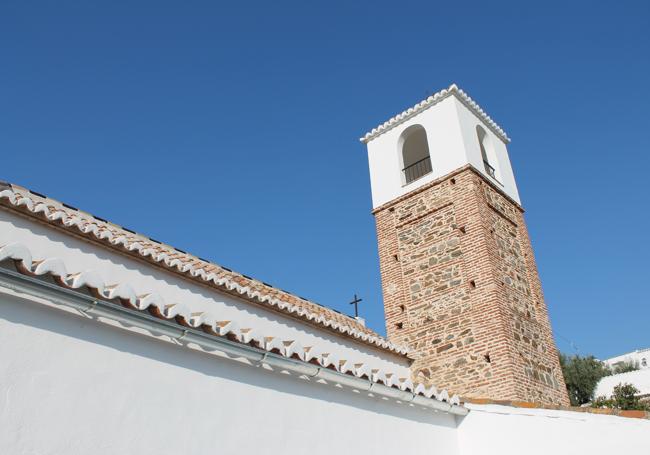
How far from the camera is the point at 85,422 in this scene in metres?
3.41

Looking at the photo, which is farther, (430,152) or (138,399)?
→ (430,152)

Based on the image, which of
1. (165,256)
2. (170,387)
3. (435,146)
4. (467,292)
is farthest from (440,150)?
(170,387)

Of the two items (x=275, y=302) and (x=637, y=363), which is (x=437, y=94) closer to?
(x=275, y=302)

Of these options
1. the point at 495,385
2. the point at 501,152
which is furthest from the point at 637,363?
the point at 495,385

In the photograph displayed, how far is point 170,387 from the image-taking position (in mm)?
3936

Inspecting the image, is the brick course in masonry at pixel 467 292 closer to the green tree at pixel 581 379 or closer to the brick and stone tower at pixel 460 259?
the brick and stone tower at pixel 460 259

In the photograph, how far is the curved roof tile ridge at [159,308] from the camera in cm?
337

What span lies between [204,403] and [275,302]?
4.31 m

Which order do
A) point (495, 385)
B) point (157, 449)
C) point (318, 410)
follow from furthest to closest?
point (495, 385) < point (318, 410) < point (157, 449)

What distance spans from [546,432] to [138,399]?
13.7ft

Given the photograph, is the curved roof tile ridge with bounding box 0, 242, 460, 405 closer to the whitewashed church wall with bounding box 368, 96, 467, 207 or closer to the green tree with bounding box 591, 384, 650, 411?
the whitewashed church wall with bounding box 368, 96, 467, 207

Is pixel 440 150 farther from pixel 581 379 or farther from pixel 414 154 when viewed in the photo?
pixel 581 379

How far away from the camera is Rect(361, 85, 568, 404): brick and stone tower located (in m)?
9.81

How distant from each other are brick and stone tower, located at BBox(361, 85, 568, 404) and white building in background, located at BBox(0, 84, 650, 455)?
356 cm
